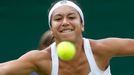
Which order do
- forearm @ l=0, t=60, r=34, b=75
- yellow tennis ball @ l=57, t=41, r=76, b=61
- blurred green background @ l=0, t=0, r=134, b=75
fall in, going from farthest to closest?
blurred green background @ l=0, t=0, r=134, b=75
forearm @ l=0, t=60, r=34, b=75
yellow tennis ball @ l=57, t=41, r=76, b=61

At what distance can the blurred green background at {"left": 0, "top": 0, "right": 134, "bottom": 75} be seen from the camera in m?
6.01

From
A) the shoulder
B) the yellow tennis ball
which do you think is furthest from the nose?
the shoulder

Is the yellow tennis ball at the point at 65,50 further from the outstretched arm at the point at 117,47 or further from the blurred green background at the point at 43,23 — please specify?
the blurred green background at the point at 43,23

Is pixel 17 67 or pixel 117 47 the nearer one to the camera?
pixel 17 67

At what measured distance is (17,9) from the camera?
20.0 feet

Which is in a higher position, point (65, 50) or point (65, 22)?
point (65, 22)

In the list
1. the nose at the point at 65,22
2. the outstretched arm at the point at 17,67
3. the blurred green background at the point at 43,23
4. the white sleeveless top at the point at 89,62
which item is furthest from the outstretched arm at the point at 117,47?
the blurred green background at the point at 43,23

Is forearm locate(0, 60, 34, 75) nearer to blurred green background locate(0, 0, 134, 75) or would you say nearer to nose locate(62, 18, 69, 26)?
nose locate(62, 18, 69, 26)

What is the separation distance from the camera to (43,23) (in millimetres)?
6105

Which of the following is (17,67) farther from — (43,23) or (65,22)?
(43,23)

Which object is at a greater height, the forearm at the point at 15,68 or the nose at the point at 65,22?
the nose at the point at 65,22

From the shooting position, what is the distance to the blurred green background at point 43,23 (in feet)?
19.7

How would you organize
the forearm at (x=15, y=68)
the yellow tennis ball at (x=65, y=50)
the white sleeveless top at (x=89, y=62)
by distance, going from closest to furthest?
the yellow tennis ball at (x=65, y=50), the forearm at (x=15, y=68), the white sleeveless top at (x=89, y=62)

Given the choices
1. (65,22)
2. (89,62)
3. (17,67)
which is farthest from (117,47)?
(17,67)
